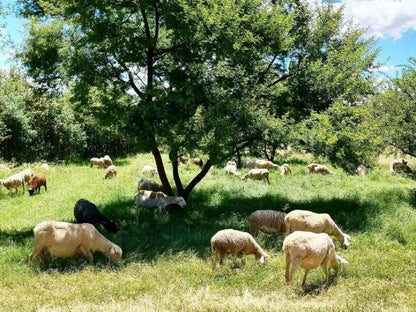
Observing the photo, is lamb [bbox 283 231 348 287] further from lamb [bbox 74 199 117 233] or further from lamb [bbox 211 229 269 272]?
lamb [bbox 74 199 117 233]

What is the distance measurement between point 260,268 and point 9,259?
6.31 meters

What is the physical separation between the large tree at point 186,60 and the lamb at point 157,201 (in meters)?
1.11

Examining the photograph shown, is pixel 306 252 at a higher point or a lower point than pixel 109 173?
higher

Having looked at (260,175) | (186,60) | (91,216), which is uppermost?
(186,60)

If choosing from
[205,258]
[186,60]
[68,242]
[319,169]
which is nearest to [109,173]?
[186,60]

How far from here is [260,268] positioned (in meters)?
8.95

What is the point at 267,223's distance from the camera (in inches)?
451

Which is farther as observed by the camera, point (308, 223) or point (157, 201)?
point (157, 201)

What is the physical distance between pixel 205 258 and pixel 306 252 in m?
3.01

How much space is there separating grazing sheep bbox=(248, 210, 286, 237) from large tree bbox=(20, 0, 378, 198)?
108 inches

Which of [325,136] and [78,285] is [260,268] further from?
[325,136]

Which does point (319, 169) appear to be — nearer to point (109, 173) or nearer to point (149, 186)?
point (149, 186)

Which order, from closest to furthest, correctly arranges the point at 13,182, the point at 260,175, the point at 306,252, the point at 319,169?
the point at 306,252 < the point at 13,182 < the point at 260,175 < the point at 319,169

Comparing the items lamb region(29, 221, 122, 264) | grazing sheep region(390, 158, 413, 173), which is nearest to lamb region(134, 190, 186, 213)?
lamb region(29, 221, 122, 264)
